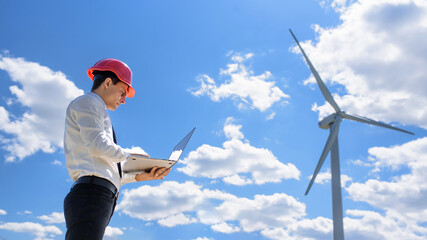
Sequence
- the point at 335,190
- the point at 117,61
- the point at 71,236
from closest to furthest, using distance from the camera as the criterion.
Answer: the point at 71,236 < the point at 117,61 < the point at 335,190

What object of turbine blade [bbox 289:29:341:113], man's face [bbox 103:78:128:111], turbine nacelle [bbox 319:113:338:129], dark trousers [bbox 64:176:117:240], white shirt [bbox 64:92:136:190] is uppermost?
turbine blade [bbox 289:29:341:113]

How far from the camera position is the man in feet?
11.9

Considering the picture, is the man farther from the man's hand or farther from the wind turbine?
the wind turbine

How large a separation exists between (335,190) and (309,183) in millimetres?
3838

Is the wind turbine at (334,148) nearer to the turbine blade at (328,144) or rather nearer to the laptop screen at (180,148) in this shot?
the turbine blade at (328,144)

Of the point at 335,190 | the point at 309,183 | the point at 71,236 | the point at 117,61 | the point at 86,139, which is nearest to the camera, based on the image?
the point at 71,236

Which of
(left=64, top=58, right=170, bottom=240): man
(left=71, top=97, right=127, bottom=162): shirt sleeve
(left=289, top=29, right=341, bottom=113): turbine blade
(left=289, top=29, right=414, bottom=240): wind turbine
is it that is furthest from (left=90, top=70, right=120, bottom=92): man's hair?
Answer: (left=289, top=29, right=341, bottom=113): turbine blade

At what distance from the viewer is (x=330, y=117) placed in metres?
30.9

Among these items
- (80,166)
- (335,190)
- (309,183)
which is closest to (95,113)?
(80,166)

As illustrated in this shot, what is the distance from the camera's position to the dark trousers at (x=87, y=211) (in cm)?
356

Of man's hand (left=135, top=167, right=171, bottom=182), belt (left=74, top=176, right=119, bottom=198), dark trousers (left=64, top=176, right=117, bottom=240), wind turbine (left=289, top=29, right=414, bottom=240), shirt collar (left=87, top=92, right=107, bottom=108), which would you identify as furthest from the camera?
wind turbine (left=289, top=29, right=414, bottom=240)

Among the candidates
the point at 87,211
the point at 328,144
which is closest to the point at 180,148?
the point at 87,211

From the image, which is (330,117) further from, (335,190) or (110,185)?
(110,185)

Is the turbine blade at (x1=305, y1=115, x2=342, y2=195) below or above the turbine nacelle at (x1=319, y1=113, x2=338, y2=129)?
below
